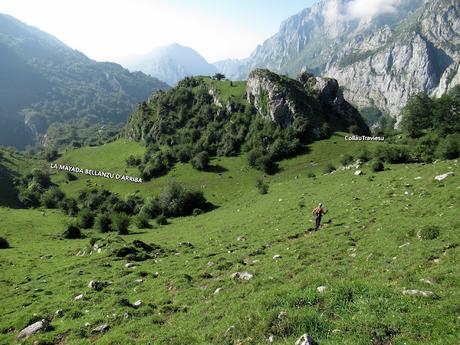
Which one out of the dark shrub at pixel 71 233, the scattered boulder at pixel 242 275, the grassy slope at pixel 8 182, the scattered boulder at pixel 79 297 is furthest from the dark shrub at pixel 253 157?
the scattered boulder at pixel 79 297

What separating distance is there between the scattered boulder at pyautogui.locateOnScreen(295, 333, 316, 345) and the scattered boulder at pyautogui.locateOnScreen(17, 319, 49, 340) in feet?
56.9

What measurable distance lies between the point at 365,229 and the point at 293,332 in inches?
865

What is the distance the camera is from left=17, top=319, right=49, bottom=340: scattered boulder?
22.4 m

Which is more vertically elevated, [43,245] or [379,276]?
[379,276]

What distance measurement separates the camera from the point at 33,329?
896 inches

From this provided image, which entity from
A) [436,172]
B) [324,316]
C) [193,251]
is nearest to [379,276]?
[324,316]

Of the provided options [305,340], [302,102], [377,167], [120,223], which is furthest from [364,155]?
[305,340]

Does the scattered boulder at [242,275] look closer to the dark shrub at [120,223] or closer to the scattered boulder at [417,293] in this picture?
the scattered boulder at [417,293]

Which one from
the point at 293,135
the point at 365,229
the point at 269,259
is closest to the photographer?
the point at 269,259

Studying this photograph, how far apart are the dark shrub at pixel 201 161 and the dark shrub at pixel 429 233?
123 m

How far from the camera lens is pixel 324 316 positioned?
592 inches

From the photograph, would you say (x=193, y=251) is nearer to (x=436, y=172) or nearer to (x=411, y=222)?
(x=411, y=222)

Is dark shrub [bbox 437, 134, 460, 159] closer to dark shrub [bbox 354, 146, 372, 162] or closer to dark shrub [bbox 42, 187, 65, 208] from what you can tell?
dark shrub [bbox 354, 146, 372, 162]

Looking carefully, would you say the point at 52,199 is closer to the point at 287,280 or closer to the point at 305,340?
the point at 287,280
